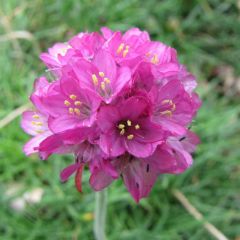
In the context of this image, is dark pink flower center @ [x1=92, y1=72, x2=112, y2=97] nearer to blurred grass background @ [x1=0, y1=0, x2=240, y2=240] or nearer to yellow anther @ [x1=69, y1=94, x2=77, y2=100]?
yellow anther @ [x1=69, y1=94, x2=77, y2=100]

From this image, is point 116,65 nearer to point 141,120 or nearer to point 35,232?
point 141,120

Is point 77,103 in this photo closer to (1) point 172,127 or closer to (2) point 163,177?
(1) point 172,127

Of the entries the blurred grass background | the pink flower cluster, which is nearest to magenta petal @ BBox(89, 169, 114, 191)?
the pink flower cluster

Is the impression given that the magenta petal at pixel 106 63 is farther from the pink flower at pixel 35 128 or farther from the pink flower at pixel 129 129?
the pink flower at pixel 35 128

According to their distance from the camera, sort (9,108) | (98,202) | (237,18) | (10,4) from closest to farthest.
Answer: (98,202)
(9,108)
(10,4)
(237,18)

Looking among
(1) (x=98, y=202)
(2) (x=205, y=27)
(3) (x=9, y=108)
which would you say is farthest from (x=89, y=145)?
(2) (x=205, y=27)

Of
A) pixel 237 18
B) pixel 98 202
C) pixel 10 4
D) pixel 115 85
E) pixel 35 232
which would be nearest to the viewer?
pixel 115 85
